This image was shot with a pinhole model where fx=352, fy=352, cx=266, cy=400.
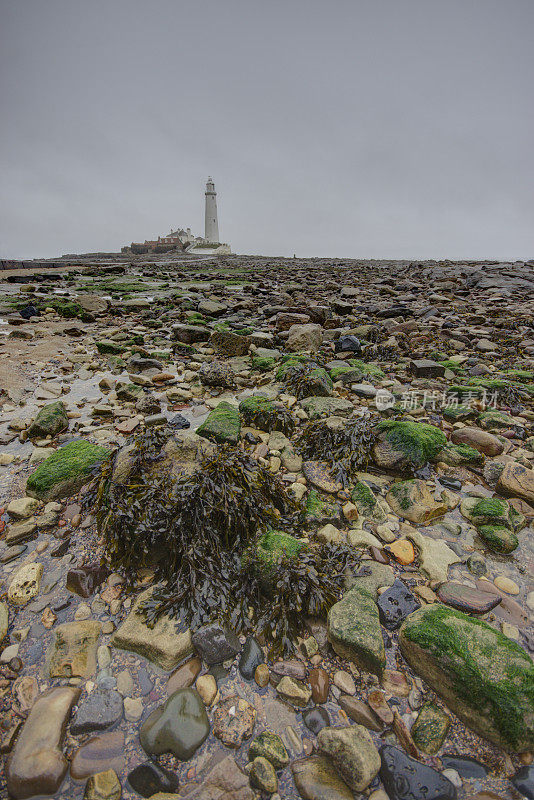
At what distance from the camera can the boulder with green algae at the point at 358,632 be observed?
5.83 ft

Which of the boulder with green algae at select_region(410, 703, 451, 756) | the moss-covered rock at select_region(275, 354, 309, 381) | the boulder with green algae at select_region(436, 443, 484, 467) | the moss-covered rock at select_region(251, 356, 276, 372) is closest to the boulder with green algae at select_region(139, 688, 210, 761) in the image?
the boulder with green algae at select_region(410, 703, 451, 756)

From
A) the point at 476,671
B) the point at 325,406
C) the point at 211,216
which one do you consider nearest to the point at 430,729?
the point at 476,671

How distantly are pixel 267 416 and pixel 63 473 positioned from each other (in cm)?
198

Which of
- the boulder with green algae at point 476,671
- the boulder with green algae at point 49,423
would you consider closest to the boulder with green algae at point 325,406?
the boulder with green algae at point 476,671

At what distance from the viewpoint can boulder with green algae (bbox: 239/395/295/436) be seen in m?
3.81

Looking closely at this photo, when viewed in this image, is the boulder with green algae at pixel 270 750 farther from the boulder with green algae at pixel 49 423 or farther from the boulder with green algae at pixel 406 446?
the boulder with green algae at pixel 49 423

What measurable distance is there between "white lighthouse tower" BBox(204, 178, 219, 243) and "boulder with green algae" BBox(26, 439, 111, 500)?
4064 inches

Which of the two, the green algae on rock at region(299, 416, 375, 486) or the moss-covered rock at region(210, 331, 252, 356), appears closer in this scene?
the green algae on rock at region(299, 416, 375, 486)

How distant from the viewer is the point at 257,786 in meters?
1.41

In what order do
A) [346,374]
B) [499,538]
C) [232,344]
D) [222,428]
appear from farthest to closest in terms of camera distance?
[232,344] → [346,374] → [222,428] → [499,538]

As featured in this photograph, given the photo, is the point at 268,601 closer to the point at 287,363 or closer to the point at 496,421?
the point at 496,421

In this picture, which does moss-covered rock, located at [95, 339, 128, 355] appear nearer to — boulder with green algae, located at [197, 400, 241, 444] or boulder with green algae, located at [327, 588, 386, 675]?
boulder with green algae, located at [197, 400, 241, 444]

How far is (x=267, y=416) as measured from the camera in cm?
386

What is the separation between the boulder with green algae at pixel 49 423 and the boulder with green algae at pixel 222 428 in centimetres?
154
